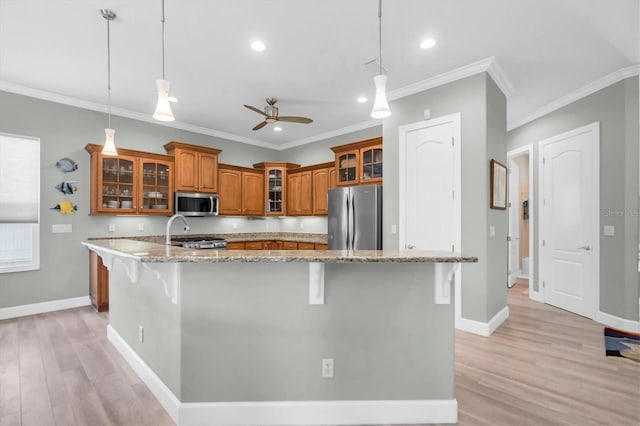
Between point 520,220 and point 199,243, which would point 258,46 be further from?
point 520,220

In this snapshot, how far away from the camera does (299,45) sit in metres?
3.08

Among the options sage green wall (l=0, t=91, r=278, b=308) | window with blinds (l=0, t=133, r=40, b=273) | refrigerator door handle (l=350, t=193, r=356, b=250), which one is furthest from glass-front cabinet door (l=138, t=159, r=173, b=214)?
refrigerator door handle (l=350, t=193, r=356, b=250)

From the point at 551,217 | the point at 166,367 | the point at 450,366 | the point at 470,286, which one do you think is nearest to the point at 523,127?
the point at 551,217

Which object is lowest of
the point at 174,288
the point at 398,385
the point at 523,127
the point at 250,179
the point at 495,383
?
the point at 495,383

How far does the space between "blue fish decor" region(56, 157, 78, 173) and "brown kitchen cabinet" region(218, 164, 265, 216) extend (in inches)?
82.4

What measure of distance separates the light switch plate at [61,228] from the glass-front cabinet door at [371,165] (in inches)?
164

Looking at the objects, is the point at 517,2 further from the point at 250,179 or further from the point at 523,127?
the point at 250,179

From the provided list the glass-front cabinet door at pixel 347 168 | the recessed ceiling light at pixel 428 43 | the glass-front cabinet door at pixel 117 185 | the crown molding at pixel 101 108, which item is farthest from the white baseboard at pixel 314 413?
the crown molding at pixel 101 108

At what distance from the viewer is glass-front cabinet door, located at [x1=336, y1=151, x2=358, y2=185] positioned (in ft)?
16.3

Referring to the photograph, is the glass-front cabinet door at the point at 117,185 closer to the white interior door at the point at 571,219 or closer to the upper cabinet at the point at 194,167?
the upper cabinet at the point at 194,167

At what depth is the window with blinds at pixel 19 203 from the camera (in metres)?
3.93

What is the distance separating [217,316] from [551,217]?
4.79m

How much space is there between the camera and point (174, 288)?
6.23ft

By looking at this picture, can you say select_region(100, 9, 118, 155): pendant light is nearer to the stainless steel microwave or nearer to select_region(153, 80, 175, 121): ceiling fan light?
select_region(153, 80, 175, 121): ceiling fan light
